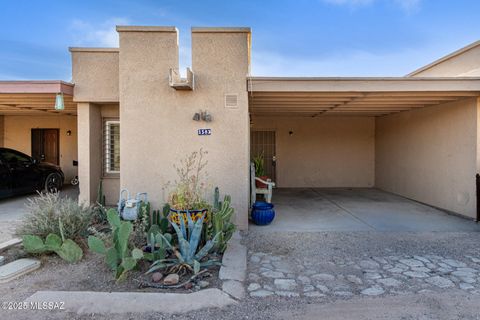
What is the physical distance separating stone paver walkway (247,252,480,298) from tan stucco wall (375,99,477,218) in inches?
126

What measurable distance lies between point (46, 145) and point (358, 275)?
12.8 m

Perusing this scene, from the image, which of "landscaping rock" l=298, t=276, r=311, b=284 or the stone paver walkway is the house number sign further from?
"landscaping rock" l=298, t=276, r=311, b=284

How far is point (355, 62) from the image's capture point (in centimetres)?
1552

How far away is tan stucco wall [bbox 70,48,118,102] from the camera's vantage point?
771 cm

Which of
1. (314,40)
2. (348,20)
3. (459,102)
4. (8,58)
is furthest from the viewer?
(314,40)

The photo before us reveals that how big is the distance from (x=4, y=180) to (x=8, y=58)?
6.75 metres

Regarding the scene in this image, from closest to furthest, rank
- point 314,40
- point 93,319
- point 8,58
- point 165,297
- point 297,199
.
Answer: point 93,319
point 165,297
point 297,199
point 8,58
point 314,40

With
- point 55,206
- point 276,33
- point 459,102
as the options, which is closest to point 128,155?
point 55,206

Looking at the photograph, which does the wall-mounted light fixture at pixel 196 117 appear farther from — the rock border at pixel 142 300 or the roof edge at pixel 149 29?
the rock border at pixel 142 300

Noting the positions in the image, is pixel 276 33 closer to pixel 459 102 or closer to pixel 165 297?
pixel 459 102

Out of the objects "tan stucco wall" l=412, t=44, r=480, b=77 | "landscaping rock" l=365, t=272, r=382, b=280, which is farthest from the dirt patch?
"tan stucco wall" l=412, t=44, r=480, b=77

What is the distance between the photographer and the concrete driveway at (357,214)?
22.5ft

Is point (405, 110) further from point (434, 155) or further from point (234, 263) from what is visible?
point (234, 263)

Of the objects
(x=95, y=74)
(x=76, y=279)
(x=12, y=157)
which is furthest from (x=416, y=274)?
(x=12, y=157)
